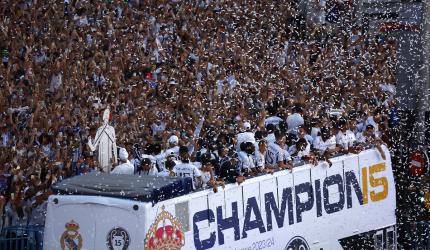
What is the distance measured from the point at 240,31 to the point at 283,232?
11.8 meters

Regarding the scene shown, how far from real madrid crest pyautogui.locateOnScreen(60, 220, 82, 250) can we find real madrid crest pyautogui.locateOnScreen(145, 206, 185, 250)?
0.98 metres

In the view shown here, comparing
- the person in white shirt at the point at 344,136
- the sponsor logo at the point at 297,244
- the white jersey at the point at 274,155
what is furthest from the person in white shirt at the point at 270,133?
the sponsor logo at the point at 297,244

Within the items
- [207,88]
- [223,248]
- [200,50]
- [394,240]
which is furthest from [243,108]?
[223,248]

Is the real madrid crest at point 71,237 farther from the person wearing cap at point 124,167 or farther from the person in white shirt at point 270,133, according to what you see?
the person in white shirt at point 270,133

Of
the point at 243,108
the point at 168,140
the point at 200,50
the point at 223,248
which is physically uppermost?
the point at 200,50

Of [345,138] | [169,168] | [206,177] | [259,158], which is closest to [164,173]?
[169,168]

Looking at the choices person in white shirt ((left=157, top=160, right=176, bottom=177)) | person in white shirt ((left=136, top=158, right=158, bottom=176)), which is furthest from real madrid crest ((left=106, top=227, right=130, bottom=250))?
person in white shirt ((left=136, top=158, right=158, bottom=176))

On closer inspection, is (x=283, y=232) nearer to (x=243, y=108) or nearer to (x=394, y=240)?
(x=394, y=240)

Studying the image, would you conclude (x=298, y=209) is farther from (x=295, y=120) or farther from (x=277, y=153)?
(x=295, y=120)

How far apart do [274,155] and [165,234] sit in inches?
122

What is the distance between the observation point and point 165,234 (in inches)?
507

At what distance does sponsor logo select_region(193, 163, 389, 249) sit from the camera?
533 inches

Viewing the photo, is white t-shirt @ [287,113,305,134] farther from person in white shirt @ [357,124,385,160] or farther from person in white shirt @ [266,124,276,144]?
person in white shirt @ [357,124,385,160]

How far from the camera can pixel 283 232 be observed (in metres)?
14.5
